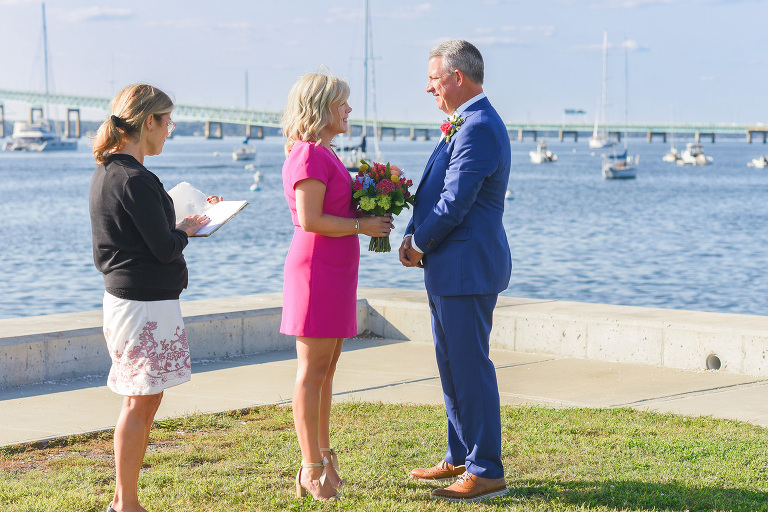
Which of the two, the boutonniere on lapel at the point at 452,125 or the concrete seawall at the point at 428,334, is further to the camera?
the concrete seawall at the point at 428,334

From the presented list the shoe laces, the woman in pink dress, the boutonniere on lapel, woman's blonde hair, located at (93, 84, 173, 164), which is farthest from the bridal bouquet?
the shoe laces

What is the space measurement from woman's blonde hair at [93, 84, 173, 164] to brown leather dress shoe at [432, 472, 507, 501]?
2.13m

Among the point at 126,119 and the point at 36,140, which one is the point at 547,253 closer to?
the point at 126,119

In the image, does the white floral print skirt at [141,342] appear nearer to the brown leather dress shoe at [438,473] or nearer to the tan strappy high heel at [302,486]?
the tan strappy high heel at [302,486]

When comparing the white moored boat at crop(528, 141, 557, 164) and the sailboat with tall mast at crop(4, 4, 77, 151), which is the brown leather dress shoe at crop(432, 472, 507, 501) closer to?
the white moored boat at crop(528, 141, 557, 164)

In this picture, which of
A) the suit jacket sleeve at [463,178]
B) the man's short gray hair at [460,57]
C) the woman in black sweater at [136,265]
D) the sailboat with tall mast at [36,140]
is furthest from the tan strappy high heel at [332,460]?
the sailboat with tall mast at [36,140]

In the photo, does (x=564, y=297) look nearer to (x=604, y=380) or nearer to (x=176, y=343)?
(x=604, y=380)

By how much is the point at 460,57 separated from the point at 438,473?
6.62 feet

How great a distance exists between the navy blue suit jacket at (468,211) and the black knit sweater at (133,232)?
1.18 metres

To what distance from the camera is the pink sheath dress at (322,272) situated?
4.32 meters

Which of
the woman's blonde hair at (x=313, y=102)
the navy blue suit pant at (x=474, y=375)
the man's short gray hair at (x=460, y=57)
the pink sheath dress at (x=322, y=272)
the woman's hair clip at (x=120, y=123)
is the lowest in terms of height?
the navy blue suit pant at (x=474, y=375)

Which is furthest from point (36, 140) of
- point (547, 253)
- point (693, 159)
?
point (547, 253)

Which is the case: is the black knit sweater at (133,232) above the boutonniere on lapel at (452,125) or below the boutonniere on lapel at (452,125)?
below

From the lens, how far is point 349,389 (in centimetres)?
689
